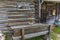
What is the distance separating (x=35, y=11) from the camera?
30.3ft

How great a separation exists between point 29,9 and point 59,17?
5.19 meters

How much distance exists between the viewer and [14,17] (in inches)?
330

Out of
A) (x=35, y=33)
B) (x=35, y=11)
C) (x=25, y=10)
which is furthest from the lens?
(x=35, y=11)

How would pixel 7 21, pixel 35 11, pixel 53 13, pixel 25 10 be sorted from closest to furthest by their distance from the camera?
1. pixel 7 21
2. pixel 25 10
3. pixel 35 11
4. pixel 53 13

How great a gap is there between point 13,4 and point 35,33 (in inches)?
84.1

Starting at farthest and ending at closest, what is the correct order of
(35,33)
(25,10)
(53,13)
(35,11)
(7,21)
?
(53,13)
(35,11)
(25,10)
(7,21)
(35,33)

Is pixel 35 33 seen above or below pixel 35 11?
below

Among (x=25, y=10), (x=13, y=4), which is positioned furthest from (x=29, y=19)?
(x=13, y=4)

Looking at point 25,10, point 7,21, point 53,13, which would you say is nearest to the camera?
point 7,21

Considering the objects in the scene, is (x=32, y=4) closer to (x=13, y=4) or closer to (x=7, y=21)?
(x=13, y=4)

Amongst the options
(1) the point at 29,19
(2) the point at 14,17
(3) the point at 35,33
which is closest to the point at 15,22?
(2) the point at 14,17

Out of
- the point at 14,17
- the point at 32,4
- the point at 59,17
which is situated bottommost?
the point at 59,17

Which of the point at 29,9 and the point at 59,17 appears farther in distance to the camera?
the point at 59,17

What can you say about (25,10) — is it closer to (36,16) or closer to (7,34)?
(36,16)
